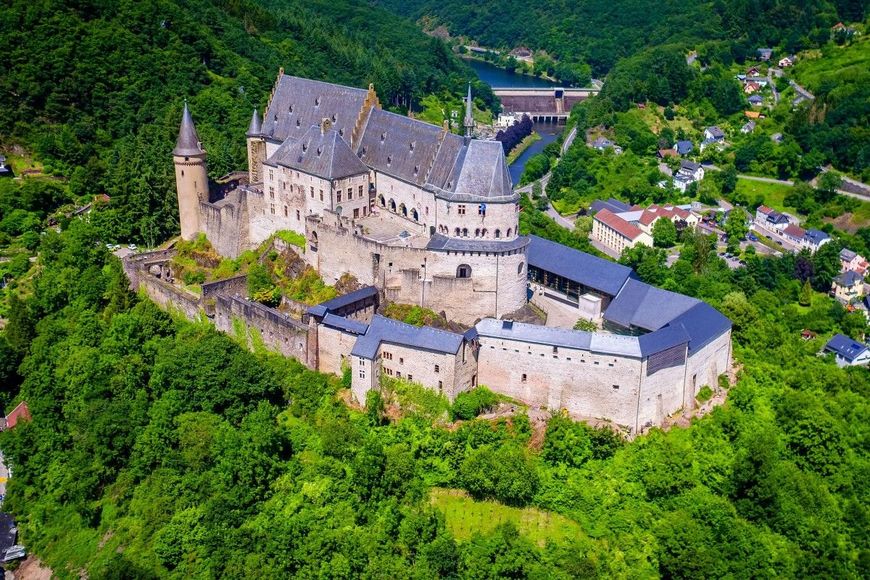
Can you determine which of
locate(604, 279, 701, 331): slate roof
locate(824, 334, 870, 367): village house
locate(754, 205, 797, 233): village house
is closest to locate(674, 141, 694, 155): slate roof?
locate(754, 205, 797, 233): village house

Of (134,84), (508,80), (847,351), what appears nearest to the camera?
(847,351)

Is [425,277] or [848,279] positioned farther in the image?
[848,279]

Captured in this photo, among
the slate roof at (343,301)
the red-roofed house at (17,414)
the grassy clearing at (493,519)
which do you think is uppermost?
the slate roof at (343,301)

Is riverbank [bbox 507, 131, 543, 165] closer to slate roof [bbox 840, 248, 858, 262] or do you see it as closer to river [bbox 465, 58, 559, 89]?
river [bbox 465, 58, 559, 89]

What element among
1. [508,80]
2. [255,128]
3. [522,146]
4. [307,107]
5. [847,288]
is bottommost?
[847,288]

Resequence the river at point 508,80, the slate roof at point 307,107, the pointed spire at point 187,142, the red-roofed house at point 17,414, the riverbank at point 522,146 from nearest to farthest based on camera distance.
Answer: the red-roofed house at point 17,414 < the pointed spire at point 187,142 < the slate roof at point 307,107 < the riverbank at point 522,146 < the river at point 508,80

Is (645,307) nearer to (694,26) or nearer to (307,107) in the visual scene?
(307,107)

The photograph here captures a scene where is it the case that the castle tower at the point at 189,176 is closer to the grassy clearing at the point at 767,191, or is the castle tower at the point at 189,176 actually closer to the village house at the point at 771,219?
the village house at the point at 771,219

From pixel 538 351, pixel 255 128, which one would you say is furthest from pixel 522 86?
pixel 538 351

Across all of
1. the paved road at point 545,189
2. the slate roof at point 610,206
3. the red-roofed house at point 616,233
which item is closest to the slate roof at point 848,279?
the red-roofed house at point 616,233
